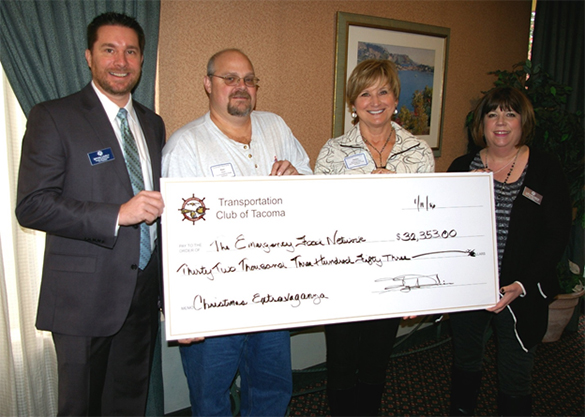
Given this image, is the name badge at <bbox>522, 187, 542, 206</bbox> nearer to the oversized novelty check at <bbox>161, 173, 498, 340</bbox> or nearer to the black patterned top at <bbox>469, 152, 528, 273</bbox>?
the black patterned top at <bbox>469, 152, 528, 273</bbox>

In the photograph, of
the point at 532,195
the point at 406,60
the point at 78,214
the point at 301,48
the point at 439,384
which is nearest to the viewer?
the point at 78,214

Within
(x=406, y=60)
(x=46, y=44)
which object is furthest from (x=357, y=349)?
(x=406, y=60)

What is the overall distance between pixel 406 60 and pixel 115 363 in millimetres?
3176

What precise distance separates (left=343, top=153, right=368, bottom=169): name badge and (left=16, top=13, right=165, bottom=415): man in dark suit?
0.96 meters

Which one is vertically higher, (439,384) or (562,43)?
(562,43)

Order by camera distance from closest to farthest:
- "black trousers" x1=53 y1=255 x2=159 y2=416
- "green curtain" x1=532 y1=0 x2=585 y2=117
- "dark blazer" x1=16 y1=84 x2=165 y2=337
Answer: "dark blazer" x1=16 y1=84 x2=165 y2=337
"black trousers" x1=53 y1=255 x2=159 y2=416
"green curtain" x1=532 y1=0 x2=585 y2=117

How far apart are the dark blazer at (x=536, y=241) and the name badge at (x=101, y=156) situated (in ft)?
6.51

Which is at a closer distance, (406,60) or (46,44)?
(46,44)

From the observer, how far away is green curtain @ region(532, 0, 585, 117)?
3.97m

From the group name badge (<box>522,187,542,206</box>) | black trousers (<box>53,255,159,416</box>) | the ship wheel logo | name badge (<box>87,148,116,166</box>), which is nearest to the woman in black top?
name badge (<box>522,187,542,206</box>)

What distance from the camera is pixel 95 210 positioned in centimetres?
153

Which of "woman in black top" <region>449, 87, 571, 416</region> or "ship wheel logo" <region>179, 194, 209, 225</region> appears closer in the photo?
"ship wheel logo" <region>179, 194, 209, 225</region>

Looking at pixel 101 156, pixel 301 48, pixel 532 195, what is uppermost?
pixel 301 48

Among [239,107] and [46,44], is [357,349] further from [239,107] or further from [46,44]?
[46,44]
